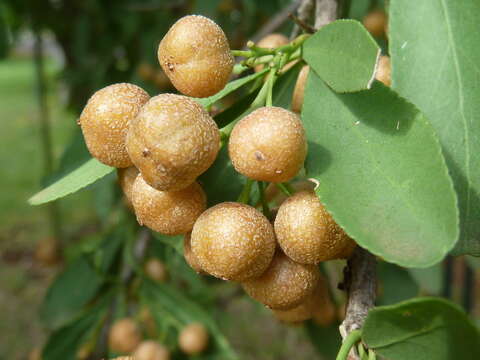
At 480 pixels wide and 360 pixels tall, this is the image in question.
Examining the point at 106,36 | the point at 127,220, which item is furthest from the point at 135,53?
the point at 127,220

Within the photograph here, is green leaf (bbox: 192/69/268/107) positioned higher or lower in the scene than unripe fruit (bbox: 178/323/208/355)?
higher

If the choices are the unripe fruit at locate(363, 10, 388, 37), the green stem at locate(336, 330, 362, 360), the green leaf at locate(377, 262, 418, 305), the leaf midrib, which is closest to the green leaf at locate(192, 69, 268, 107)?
the leaf midrib

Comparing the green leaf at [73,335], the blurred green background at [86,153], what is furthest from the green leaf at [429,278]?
the green leaf at [73,335]

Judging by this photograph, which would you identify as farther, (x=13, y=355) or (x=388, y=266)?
(x=13, y=355)

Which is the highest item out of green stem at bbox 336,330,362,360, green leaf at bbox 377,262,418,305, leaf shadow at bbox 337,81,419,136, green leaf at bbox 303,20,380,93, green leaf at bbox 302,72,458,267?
green leaf at bbox 303,20,380,93

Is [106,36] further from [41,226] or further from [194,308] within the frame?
[41,226]

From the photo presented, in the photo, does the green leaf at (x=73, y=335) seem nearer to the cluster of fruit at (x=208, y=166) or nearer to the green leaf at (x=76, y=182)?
the green leaf at (x=76, y=182)

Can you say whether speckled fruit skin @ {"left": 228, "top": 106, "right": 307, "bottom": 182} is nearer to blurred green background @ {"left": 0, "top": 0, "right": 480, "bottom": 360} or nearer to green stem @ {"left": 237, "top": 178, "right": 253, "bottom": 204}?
green stem @ {"left": 237, "top": 178, "right": 253, "bottom": 204}
